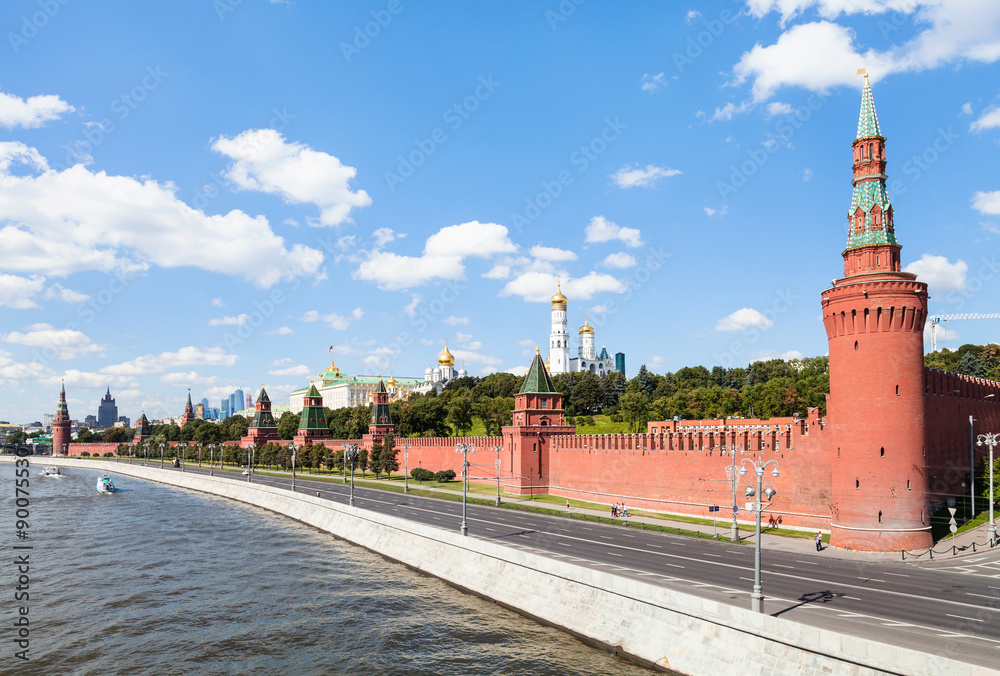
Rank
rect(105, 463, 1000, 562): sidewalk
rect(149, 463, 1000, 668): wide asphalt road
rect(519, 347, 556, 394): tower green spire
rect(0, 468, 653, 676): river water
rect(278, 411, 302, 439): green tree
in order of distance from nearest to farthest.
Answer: rect(149, 463, 1000, 668): wide asphalt road, rect(0, 468, 653, 676): river water, rect(105, 463, 1000, 562): sidewalk, rect(519, 347, 556, 394): tower green spire, rect(278, 411, 302, 439): green tree

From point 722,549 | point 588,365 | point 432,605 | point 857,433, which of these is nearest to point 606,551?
point 722,549

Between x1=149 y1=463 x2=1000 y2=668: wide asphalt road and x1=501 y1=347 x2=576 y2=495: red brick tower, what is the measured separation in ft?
72.0

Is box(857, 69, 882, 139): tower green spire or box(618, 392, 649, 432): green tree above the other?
box(857, 69, 882, 139): tower green spire

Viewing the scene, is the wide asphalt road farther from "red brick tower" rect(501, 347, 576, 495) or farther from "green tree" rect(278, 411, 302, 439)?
"green tree" rect(278, 411, 302, 439)

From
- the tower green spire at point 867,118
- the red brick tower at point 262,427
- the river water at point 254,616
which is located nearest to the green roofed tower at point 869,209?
the tower green spire at point 867,118

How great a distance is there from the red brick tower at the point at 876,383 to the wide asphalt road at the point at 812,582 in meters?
3.88

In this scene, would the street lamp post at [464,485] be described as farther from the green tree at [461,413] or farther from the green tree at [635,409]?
the green tree at [461,413]

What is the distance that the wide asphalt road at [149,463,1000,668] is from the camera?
2078 cm

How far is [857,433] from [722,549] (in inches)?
387

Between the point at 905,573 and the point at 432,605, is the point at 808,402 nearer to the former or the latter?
the point at 905,573

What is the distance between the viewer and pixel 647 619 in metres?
23.8

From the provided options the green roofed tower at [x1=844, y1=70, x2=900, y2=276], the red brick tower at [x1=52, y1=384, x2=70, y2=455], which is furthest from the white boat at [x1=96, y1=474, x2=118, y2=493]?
the red brick tower at [x1=52, y1=384, x2=70, y2=455]

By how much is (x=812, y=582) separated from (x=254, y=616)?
923 inches

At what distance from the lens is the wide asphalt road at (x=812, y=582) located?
20781mm
